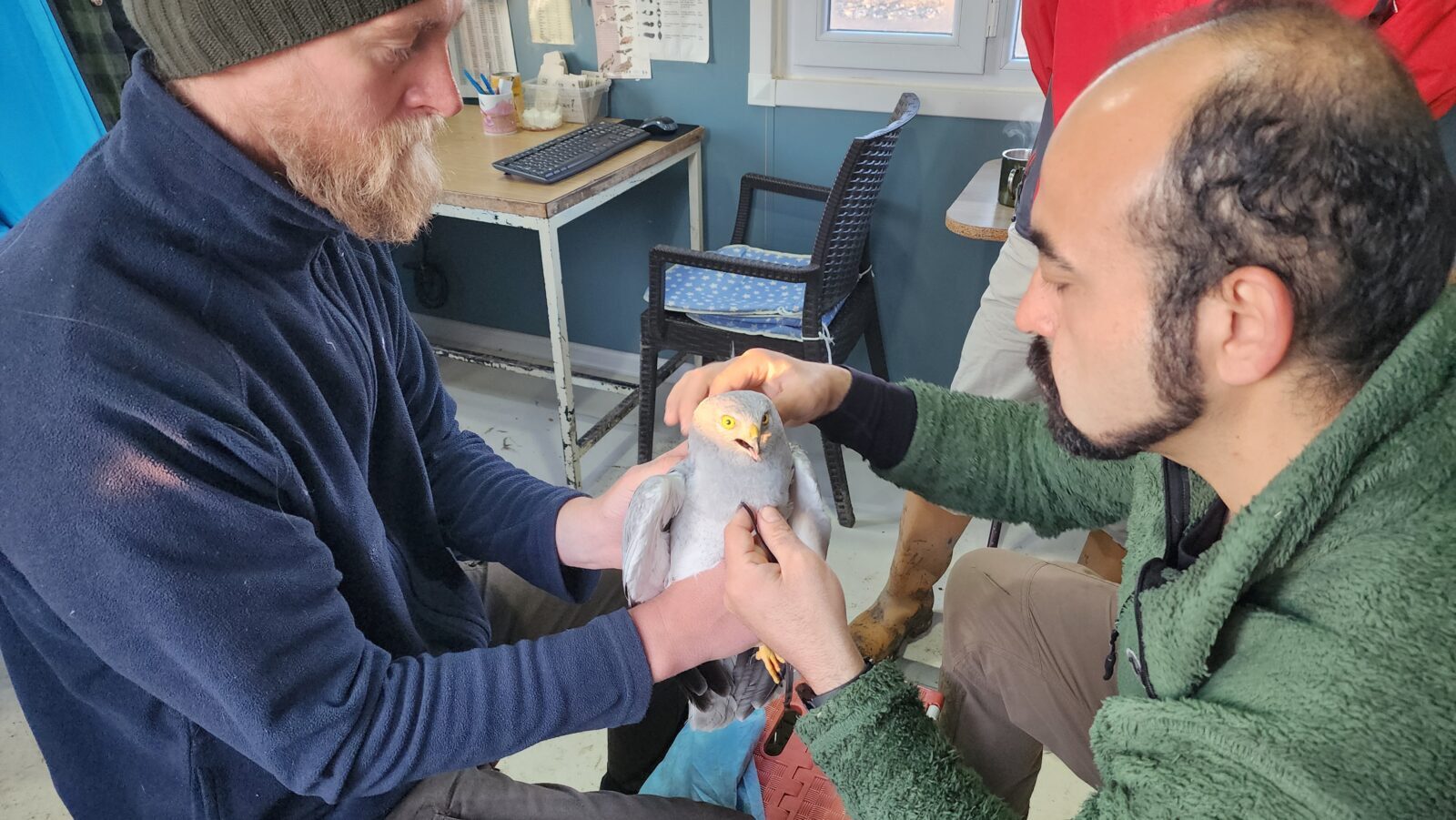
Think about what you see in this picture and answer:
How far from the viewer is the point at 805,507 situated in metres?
1.12

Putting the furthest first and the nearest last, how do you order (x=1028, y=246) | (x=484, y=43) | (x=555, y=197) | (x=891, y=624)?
(x=484, y=43) < (x=555, y=197) < (x=891, y=624) < (x=1028, y=246)

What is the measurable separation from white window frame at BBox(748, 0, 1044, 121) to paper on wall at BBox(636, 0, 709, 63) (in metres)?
0.15

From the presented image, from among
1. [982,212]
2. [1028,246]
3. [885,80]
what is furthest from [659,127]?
[1028,246]

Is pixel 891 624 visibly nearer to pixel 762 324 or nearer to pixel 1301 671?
pixel 762 324

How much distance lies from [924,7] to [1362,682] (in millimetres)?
2178

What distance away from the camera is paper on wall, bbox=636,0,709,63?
2480 mm

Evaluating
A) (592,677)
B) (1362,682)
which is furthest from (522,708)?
(1362,682)

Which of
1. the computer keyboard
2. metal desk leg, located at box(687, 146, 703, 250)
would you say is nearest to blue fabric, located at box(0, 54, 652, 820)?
the computer keyboard

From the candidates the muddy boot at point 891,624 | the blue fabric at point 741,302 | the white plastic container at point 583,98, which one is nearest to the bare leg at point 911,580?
the muddy boot at point 891,624

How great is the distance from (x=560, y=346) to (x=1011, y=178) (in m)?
1.17

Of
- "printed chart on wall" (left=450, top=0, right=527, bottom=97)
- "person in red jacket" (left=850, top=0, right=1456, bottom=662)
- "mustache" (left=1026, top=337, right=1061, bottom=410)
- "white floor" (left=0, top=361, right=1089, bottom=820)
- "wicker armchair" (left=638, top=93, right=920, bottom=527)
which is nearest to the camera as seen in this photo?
"mustache" (left=1026, top=337, right=1061, bottom=410)

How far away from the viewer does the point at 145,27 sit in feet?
2.61

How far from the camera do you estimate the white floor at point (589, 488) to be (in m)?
1.66

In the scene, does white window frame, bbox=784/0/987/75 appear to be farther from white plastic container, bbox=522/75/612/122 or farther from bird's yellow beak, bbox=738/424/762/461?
bird's yellow beak, bbox=738/424/762/461
